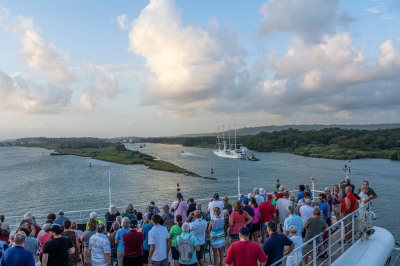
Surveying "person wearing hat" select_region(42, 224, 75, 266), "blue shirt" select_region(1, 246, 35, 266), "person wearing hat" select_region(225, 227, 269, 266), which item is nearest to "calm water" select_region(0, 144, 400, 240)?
"person wearing hat" select_region(225, 227, 269, 266)

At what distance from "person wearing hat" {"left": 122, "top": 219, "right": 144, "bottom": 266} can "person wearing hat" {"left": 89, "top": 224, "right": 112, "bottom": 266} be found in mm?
316

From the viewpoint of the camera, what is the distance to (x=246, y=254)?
16.4 ft

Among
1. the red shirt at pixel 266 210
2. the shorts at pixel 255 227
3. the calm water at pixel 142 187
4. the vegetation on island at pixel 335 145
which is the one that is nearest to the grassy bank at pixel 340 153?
the vegetation on island at pixel 335 145

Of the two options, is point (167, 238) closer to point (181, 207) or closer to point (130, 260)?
Answer: point (130, 260)

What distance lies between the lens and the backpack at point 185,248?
6.39 meters

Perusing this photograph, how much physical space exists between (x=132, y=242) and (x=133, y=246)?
81mm

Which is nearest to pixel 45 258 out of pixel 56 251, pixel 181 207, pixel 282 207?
pixel 56 251

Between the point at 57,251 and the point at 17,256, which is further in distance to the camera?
the point at 57,251

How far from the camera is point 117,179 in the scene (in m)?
63.6

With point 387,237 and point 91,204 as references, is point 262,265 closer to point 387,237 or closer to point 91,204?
point 387,237

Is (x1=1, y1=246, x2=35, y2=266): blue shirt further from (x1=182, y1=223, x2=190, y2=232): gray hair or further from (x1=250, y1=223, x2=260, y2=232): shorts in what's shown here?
(x1=250, y1=223, x2=260, y2=232): shorts

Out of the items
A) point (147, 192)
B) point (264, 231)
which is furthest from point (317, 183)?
point (264, 231)

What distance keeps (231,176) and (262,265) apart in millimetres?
63766

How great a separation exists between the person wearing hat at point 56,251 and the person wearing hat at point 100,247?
0.72 metres
